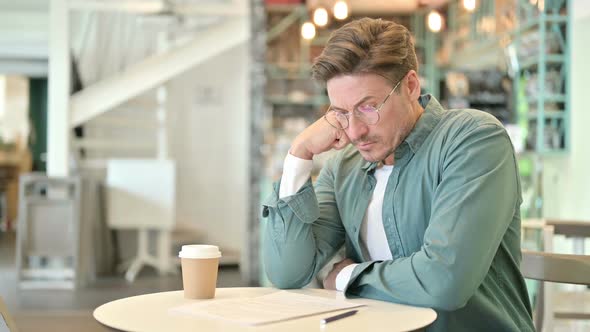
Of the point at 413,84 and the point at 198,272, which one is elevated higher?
the point at 413,84

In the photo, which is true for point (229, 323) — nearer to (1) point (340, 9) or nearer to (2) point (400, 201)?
(2) point (400, 201)

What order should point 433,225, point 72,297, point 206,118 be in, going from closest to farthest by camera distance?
point 433,225
point 72,297
point 206,118

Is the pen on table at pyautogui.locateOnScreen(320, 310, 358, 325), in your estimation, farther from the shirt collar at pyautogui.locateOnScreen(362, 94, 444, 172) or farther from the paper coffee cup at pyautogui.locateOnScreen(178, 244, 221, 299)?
the shirt collar at pyautogui.locateOnScreen(362, 94, 444, 172)

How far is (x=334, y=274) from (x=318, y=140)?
34 cm

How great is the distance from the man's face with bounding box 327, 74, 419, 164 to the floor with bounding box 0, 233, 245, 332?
122 inches

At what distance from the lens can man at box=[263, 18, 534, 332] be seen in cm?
176

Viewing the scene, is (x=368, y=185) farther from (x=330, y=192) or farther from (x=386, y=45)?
(x=386, y=45)

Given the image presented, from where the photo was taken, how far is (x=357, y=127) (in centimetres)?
196

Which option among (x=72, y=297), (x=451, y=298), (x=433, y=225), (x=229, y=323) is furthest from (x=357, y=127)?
(x=72, y=297)

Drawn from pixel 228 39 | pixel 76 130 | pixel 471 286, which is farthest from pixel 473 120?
pixel 76 130

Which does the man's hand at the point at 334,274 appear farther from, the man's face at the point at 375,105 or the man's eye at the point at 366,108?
the man's eye at the point at 366,108

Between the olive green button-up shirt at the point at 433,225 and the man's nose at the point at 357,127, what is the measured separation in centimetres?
11

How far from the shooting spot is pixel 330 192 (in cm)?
224

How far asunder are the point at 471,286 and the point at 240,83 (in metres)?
8.71
